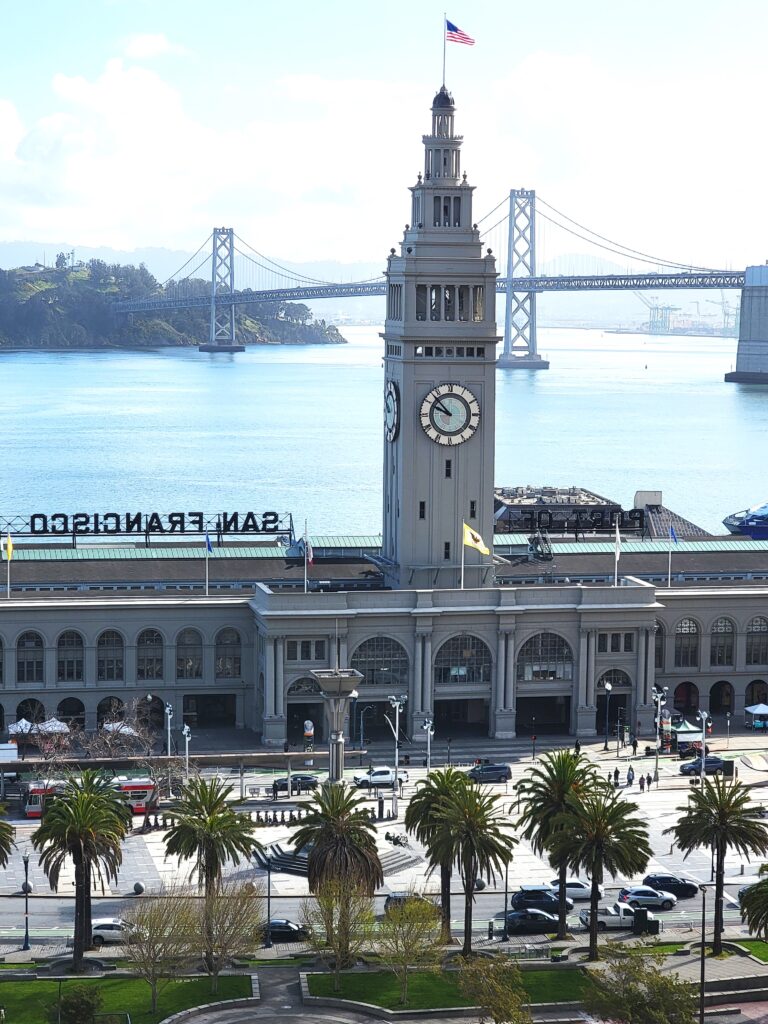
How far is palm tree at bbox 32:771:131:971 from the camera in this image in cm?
6681

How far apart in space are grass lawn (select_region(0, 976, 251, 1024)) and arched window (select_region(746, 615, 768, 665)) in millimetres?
46772

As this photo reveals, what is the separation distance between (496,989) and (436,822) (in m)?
11.3

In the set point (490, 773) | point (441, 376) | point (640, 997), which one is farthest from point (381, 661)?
point (640, 997)

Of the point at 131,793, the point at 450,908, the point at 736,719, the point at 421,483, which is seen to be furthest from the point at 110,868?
the point at 736,719

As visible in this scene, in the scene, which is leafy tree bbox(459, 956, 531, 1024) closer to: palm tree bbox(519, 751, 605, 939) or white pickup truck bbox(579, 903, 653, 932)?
palm tree bbox(519, 751, 605, 939)

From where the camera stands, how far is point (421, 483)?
4028 inches

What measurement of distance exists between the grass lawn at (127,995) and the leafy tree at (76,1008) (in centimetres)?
86

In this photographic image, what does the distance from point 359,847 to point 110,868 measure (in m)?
8.13

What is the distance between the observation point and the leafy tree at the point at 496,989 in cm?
5841

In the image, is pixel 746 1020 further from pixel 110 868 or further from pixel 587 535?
pixel 587 535

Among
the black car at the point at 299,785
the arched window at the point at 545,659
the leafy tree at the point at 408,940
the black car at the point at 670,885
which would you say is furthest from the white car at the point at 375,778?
the leafy tree at the point at 408,940

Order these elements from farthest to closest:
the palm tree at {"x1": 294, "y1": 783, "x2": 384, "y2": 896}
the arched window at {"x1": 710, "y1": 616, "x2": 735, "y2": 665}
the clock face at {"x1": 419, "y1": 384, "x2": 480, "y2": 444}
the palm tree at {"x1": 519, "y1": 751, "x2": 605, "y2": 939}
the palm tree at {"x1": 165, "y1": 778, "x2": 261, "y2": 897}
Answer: the arched window at {"x1": 710, "y1": 616, "x2": 735, "y2": 665} < the clock face at {"x1": 419, "y1": 384, "x2": 480, "y2": 444} < the palm tree at {"x1": 519, "y1": 751, "x2": 605, "y2": 939} < the palm tree at {"x1": 165, "y1": 778, "x2": 261, "y2": 897} < the palm tree at {"x1": 294, "y1": 783, "x2": 384, "y2": 896}

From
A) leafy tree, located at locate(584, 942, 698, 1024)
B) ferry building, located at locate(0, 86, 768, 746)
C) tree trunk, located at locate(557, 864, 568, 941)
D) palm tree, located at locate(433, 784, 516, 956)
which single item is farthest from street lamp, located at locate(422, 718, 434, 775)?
leafy tree, located at locate(584, 942, 698, 1024)

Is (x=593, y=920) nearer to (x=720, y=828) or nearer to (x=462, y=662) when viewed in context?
(x=720, y=828)
